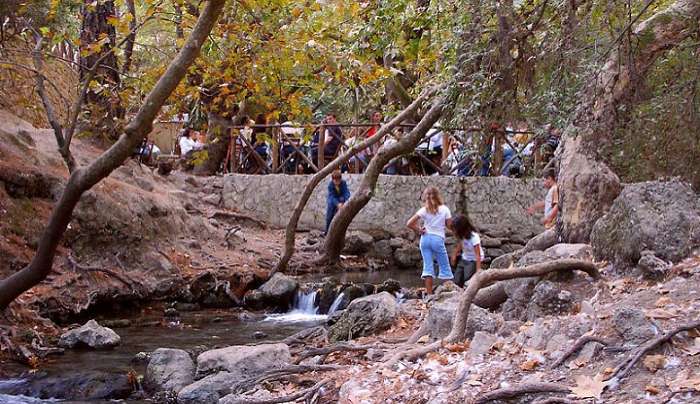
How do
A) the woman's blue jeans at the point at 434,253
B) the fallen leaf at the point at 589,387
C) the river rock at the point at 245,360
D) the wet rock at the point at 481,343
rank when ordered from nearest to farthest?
the fallen leaf at the point at 589,387 → the wet rock at the point at 481,343 → the river rock at the point at 245,360 → the woman's blue jeans at the point at 434,253

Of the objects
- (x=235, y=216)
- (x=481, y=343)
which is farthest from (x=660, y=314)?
(x=235, y=216)

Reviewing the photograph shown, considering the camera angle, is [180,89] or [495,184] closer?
[180,89]

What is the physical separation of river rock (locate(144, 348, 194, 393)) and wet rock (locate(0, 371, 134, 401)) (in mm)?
233

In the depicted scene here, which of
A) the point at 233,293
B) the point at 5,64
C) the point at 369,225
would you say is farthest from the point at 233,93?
the point at 369,225

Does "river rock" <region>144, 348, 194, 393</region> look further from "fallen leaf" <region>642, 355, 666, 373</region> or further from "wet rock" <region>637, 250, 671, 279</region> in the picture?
"fallen leaf" <region>642, 355, 666, 373</region>

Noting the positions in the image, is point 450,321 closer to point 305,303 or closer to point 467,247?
point 467,247

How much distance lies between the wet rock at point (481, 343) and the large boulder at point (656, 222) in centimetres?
155

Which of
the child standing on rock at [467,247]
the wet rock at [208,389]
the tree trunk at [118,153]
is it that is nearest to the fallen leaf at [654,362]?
the wet rock at [208,389]

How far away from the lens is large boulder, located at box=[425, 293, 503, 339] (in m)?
6.77

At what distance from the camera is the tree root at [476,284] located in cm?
654

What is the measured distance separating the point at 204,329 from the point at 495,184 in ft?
Answer: 32.5

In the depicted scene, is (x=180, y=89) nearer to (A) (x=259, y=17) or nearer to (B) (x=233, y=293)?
(A) (x=259, y=17)

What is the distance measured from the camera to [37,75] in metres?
8.36

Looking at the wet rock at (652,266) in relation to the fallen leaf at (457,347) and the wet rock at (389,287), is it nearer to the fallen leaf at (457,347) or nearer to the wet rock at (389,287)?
the fallen leaf at (457,347)
